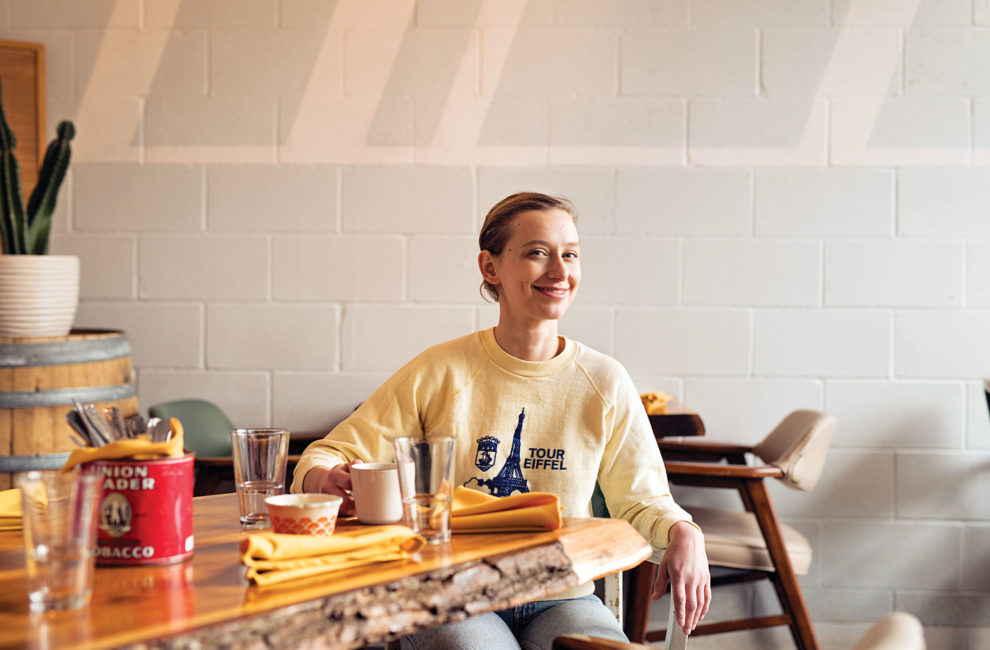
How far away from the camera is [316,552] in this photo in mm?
984

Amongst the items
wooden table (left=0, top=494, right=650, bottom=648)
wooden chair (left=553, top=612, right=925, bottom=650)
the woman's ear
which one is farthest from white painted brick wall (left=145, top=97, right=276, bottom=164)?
wooden chair (left=553, top=612, right=925, bottom=650)

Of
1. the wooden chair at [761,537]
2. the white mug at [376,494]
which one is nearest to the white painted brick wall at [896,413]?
the wooden chair at [761,537]

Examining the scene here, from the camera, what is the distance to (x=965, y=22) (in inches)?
111

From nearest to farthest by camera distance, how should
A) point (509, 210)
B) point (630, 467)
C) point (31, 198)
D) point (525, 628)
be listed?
point (525, 628) < point (630, 467) < point (509, 210) < point (31, 198)

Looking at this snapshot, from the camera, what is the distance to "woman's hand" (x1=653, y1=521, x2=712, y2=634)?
4.39 ft

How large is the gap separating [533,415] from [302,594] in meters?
0.73

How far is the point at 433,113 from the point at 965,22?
5.45 feet

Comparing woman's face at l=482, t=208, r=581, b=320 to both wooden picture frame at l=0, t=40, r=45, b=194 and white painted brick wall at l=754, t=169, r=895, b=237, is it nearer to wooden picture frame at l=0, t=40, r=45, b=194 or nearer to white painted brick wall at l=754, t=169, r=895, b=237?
white painted brick wall at l=754, t=169, r=895, b=237

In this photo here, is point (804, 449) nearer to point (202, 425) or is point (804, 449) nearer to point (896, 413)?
point (896, 413)

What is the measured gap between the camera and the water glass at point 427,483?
1082mm

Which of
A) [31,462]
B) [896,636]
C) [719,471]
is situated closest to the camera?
[896,636]

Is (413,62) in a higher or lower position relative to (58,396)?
higher

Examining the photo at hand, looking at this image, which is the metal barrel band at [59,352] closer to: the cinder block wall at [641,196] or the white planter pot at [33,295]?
the white planter pot at [33,295]

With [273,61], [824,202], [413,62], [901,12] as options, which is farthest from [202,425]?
[901,12]
